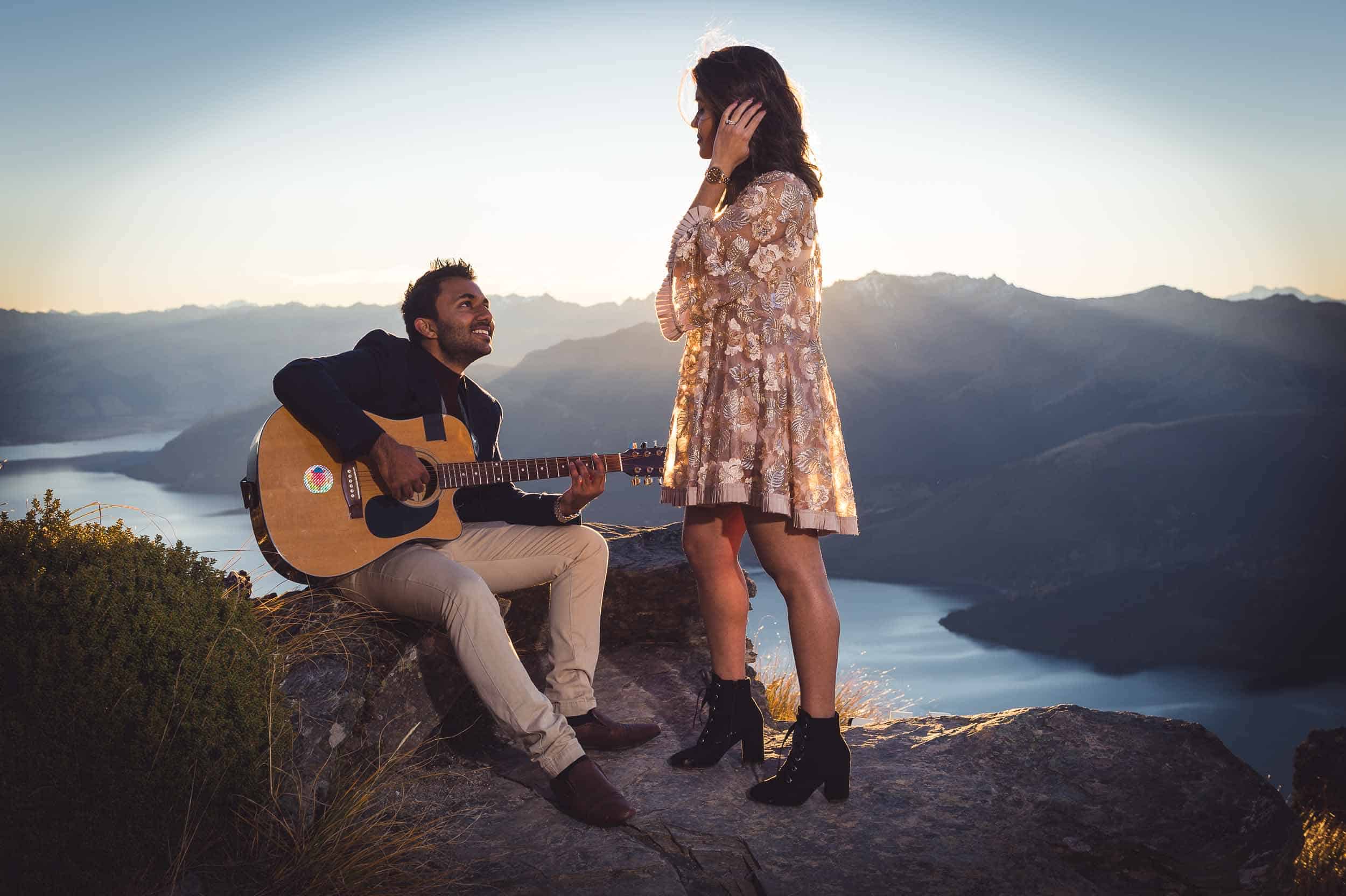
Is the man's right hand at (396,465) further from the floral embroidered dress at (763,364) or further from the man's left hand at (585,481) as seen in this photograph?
the floral embroidered dress at (763,364)

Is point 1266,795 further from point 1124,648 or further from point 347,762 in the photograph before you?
point 1124,648

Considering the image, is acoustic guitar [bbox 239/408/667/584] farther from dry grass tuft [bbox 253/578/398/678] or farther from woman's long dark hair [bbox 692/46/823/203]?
woman's long dark hair [bbox 692/46/823/203]

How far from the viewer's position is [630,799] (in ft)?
11.9

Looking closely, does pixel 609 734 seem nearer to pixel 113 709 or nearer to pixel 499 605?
pixel 499 605

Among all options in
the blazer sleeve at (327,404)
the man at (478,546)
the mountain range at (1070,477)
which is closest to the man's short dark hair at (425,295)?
the man at (478,546)

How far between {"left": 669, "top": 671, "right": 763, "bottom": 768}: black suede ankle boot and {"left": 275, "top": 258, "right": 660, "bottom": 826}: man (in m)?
0.36

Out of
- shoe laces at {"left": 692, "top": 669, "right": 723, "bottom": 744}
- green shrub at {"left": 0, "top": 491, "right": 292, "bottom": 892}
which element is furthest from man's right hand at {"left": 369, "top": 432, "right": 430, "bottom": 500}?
shoe laces at {"left": 692, "top": 669, "right": 723, "bottom": 744}

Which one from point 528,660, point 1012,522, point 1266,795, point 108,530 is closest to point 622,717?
point 528,660

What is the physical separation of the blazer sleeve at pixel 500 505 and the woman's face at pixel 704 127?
1628mm

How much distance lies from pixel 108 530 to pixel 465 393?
1673 mm

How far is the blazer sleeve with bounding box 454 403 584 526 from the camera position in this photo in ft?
13.7

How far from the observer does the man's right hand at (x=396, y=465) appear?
372 cm

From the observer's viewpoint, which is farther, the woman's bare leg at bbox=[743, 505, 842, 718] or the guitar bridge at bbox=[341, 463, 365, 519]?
the guitar bridge at bbox=[341, 463, 365, 519]

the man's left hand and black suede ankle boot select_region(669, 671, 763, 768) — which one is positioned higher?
the man's left hand
